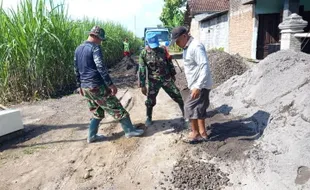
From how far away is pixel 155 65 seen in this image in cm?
454

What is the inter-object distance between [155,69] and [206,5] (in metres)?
21.2

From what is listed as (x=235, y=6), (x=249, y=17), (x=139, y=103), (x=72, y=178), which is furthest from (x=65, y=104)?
(x=235, y=6)

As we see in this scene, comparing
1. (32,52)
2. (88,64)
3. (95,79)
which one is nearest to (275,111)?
(95,79)

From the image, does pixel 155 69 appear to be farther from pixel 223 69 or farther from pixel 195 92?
pixel 223 69

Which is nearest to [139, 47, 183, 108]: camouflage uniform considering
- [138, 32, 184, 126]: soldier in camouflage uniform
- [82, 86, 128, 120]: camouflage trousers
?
[138, 32, 184, 126]: soldier in camouflage uniform

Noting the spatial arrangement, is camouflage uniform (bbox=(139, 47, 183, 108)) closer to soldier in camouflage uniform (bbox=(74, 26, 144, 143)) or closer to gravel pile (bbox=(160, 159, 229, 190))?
soldier in camouflage uniform (bbox=(74, 26, 144, 143))

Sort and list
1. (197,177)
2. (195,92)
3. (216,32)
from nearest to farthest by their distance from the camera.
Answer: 1. (197,177)
2. (195,92)
3. (216,32)

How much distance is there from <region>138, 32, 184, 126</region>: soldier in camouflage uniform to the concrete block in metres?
2.11

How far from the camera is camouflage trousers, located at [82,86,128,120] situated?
4137 mm

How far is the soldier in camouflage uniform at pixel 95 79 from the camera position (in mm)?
3971

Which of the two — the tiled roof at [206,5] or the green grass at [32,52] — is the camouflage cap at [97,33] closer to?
the green grass at [32,52]

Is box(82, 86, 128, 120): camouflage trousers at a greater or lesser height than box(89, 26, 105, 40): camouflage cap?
lesser

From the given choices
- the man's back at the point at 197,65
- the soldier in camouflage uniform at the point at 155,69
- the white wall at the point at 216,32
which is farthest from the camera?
the white wall at the point at 216,32

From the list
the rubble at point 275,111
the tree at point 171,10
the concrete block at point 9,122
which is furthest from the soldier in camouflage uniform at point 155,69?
the tree at point 171,10
